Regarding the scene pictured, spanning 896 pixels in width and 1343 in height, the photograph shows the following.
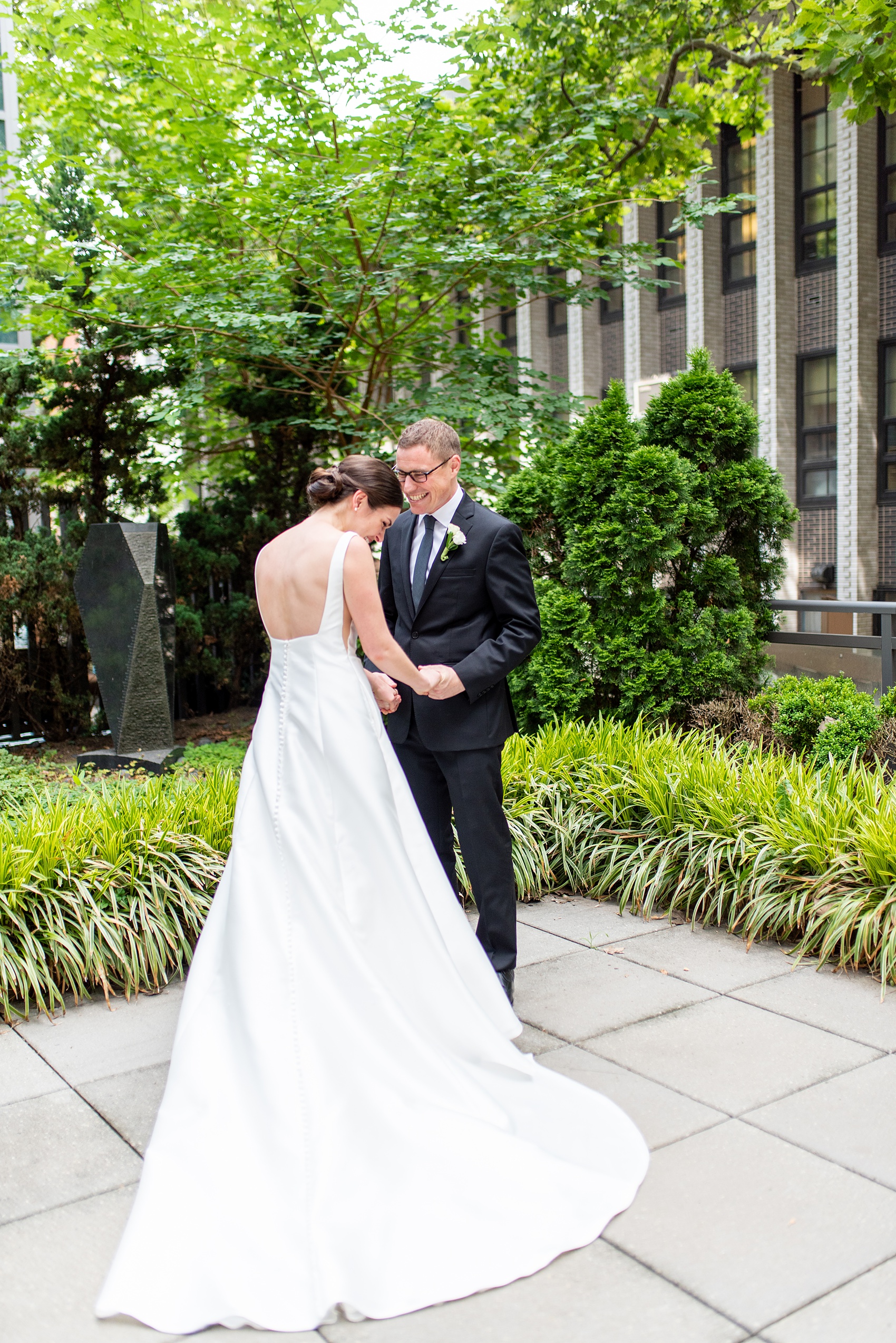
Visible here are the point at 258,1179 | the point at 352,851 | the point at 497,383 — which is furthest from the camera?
the point at 497,383

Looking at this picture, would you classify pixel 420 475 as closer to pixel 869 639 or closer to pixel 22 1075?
pixel 22 1075

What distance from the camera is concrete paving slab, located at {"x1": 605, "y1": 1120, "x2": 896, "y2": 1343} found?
248 cm

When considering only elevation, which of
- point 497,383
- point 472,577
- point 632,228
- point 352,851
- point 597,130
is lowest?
point 352,851

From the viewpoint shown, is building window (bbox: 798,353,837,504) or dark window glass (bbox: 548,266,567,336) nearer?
building window (bbox: 798,353,837,504)

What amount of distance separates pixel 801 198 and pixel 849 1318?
64.7 feet

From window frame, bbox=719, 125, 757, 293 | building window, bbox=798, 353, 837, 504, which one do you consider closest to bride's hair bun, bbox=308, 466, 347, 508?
building window, bbox=798, 353, 837, 504

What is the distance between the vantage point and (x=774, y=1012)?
4.13 metres

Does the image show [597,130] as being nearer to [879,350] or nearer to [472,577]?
[472,577]

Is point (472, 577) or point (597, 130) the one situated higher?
point (597, 130)

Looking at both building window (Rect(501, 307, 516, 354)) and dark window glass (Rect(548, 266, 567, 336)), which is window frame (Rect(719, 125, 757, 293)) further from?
building window (Rect(501, 307, 516, 354))

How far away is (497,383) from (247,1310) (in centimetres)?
746

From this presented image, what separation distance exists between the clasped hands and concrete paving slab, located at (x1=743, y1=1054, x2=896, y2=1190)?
5.53 ft

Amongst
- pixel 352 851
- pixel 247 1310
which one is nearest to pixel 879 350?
pixel 352 851

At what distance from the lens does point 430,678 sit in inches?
148
